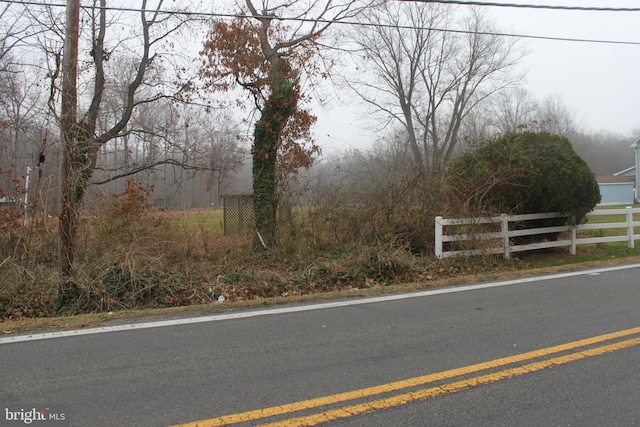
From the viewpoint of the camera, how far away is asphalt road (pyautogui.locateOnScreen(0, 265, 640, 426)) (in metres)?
3.27

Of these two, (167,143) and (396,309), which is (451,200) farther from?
(167,143)

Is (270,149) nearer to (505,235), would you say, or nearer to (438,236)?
(438,236)

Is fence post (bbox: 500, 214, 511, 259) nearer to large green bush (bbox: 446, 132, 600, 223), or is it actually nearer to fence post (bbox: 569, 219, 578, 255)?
large green bush (bbox: 446, 132, 600, 223)

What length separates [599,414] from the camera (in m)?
3.19

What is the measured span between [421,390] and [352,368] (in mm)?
737

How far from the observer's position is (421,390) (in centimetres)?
360

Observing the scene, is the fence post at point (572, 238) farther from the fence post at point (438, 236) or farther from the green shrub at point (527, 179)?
the fence post at point (438, 236)

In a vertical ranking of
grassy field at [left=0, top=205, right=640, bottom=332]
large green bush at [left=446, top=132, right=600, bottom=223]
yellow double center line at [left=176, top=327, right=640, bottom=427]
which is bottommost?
yellow double center line at [left=176, top=327, right=640, bottom=427]

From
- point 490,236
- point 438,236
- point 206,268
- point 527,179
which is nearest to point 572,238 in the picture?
point 527,179

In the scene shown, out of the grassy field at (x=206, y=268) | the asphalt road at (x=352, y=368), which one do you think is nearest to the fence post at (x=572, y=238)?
the grassy field at (x=206, y=268)

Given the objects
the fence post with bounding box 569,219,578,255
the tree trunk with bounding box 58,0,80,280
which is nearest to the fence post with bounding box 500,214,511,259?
the fence post with bounding box 569,219,578,255

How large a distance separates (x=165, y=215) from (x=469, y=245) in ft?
24.2

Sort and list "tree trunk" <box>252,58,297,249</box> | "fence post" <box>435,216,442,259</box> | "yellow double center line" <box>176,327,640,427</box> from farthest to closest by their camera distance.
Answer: "tree trunk" <box>252,58,297,249</box> → "fence post" <box>435,216,442,259</box> → "yellow double center line" <box>176,327,640,427</box>

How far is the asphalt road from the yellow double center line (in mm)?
16
